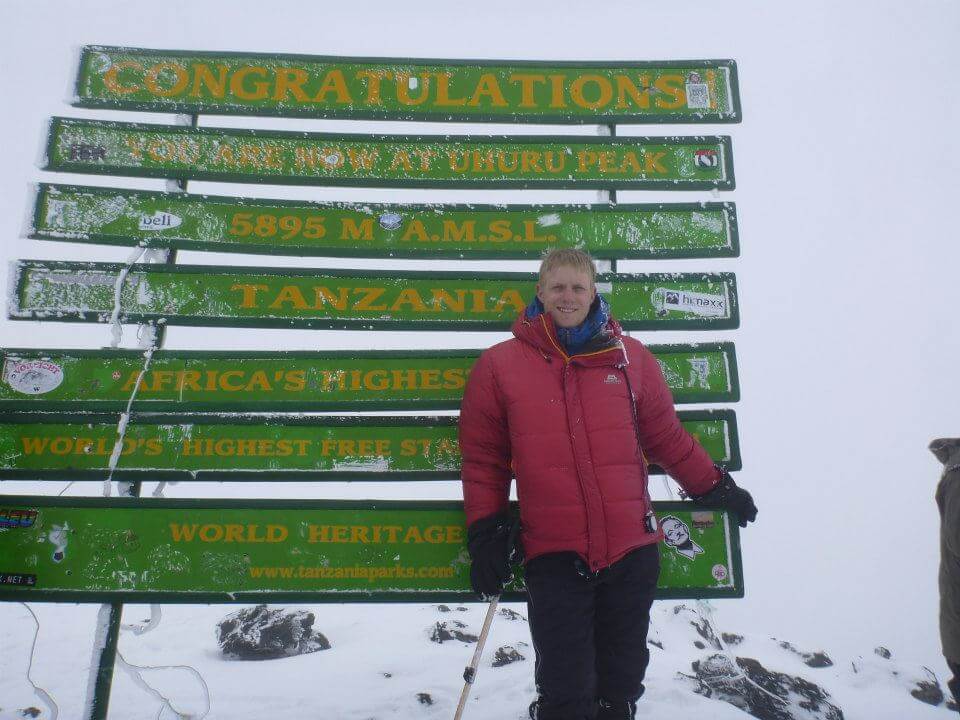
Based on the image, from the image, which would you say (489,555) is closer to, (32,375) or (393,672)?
(393,672)

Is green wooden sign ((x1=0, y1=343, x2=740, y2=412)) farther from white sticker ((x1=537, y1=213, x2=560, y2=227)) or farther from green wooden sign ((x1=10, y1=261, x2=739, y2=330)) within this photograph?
white sticker ((x1=537, y1=213, x2=560, y2=227))

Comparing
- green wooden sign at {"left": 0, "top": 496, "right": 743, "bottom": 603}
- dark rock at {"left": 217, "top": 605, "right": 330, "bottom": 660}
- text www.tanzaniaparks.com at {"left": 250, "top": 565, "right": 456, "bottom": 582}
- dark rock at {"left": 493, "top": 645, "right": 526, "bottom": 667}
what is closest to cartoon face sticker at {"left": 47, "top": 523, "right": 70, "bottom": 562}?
green wooden sign at {"left": 0, "top": 496, "right": 743, "bottom": 603}

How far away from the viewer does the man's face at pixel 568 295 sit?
2.96 meters

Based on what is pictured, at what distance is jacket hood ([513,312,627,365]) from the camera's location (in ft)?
9.41

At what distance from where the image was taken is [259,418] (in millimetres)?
3771

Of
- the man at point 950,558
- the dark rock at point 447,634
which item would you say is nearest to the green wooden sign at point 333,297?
the man at point 950,558

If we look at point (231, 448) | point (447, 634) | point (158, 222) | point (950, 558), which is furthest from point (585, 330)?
point (447, 634)

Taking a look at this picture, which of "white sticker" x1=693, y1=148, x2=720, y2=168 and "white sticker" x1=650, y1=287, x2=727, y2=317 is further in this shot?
"white sticker" x1=693, y1=148, x2=720, y2=168

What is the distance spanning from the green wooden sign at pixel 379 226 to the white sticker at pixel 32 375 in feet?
3.24

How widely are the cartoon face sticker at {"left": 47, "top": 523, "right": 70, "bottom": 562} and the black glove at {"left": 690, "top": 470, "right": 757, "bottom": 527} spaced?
4.23 m

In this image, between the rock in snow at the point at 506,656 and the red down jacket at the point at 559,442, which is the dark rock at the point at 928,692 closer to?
the rock in snow at the point at 506,656

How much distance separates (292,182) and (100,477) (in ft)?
8.57

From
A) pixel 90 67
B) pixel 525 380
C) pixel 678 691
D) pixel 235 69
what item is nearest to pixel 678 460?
pixel 525 380

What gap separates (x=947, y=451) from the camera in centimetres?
346
